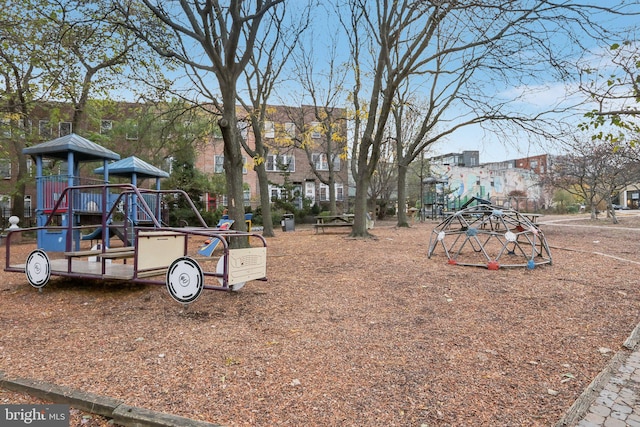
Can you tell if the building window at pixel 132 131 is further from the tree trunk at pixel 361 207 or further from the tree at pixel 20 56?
the tree trunk at pixel 361 207

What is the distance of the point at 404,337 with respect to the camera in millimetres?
4180

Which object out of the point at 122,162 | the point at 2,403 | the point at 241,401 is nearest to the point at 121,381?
the point at 2,403

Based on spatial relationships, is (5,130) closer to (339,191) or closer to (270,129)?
(270,129)

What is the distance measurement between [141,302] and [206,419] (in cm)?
338

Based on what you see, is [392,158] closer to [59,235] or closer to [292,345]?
[59,235]

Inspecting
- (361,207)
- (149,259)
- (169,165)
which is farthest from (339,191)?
(149,259)

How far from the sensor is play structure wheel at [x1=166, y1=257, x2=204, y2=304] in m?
4.54

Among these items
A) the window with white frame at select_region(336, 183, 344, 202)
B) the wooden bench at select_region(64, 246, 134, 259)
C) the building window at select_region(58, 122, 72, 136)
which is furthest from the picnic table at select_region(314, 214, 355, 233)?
the building window at select_region(58, 122, 72, 136)

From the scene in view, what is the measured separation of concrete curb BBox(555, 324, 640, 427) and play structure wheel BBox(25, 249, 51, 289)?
6.62 meters

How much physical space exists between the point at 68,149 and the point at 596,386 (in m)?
11.8

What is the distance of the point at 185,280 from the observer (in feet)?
15.1

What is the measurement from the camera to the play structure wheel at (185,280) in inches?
179

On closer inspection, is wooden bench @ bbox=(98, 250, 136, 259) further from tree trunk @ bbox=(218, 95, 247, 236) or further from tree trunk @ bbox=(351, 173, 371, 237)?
tree trunk @ bbox=(351, 173, 371, 237)

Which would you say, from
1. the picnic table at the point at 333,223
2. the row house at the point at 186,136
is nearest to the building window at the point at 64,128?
the row house at the point at 186,136
